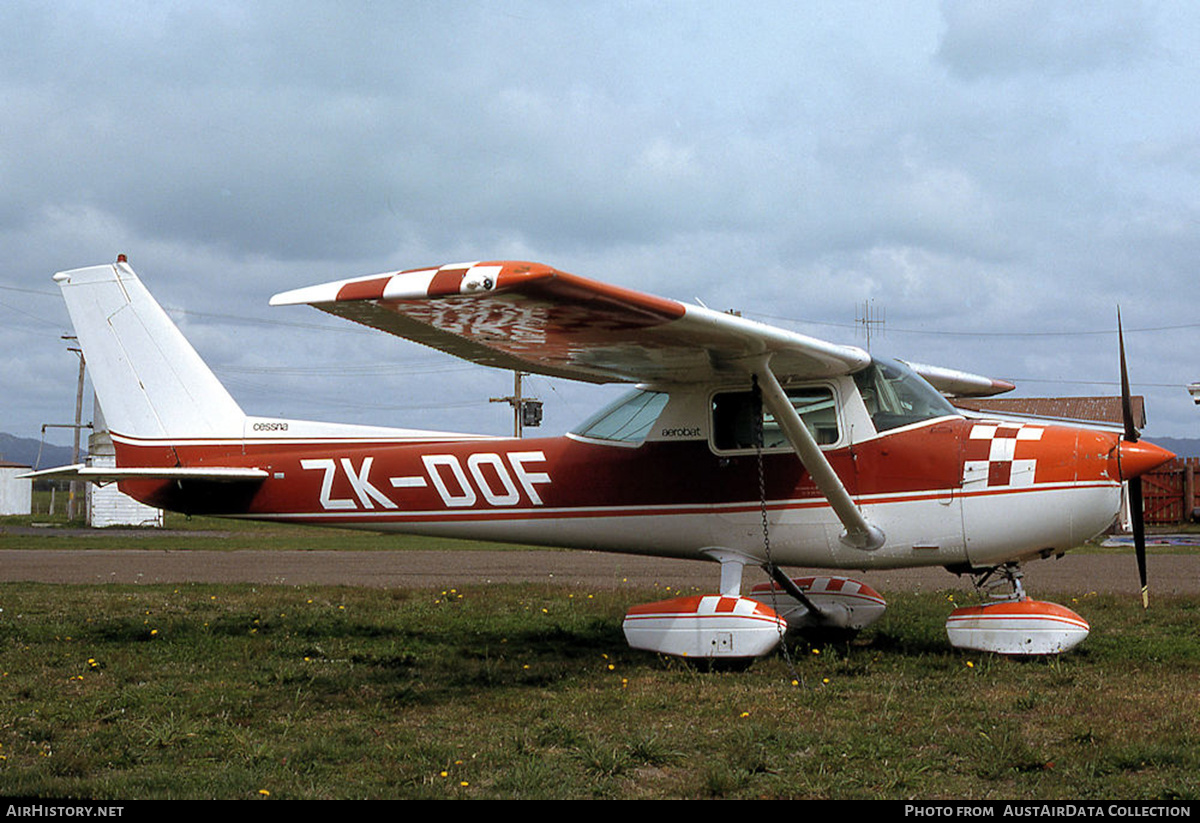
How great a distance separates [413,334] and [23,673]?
4015mm

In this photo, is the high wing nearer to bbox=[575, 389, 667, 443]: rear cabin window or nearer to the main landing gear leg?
bbox=[575, 389, 667, 443]: rear cabin window

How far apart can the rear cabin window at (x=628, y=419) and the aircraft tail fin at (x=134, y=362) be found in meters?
3.78

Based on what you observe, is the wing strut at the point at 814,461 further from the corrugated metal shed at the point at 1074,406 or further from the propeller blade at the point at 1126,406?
the corrugated metal shed at the point at 1074,406

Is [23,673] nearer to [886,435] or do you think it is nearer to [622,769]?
[622,769]

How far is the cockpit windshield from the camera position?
8375mm

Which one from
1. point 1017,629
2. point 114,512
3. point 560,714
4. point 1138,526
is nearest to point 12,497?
point 114,512

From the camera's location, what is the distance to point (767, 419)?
8570mm

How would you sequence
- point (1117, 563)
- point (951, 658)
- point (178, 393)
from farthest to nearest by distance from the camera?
point (1117, 563), point (178, 393), point (951, 658)

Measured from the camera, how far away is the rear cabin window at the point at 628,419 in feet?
29.4

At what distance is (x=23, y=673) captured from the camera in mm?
7441

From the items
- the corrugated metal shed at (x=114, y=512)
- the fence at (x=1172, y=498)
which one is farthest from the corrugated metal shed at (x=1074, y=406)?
the corrugated metal shed at (x=114, y=512)

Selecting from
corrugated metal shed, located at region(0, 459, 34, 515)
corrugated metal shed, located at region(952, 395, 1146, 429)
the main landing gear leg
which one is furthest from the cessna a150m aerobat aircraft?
corrugated metal shed, located at region(0, 459, 34, 515)

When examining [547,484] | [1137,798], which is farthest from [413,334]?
[1137,798]

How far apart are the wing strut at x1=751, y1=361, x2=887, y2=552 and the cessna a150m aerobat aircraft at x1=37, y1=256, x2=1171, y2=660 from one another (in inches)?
0.7
